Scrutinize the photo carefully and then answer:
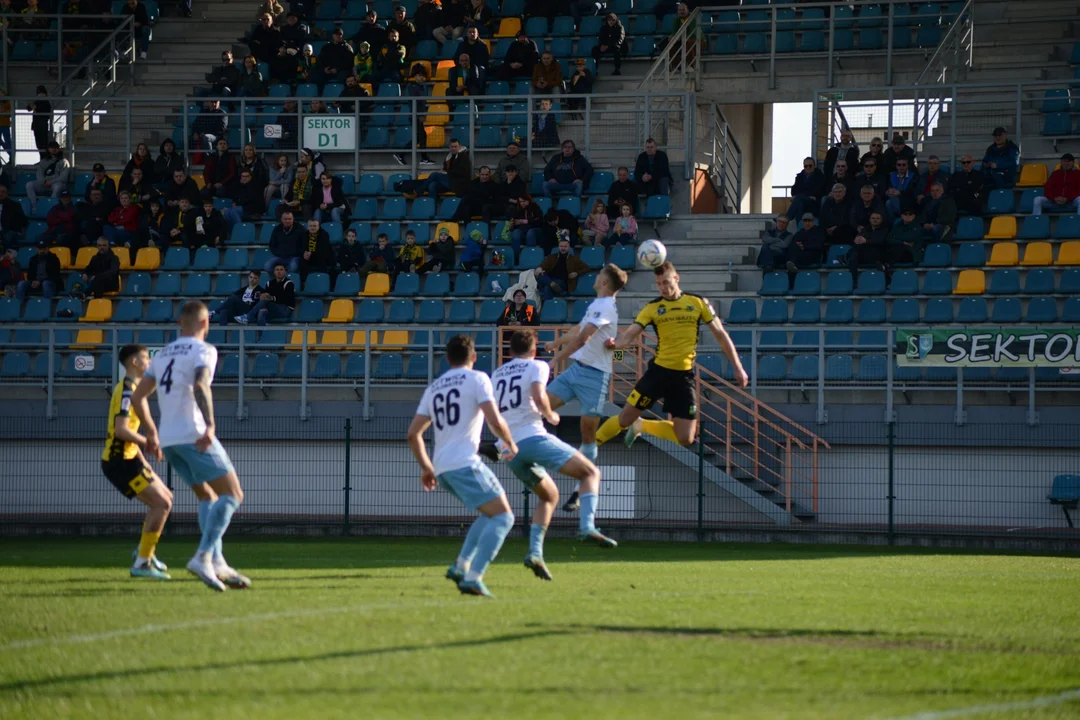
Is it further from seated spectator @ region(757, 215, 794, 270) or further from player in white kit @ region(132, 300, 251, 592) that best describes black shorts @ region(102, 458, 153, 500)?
seated spectator @ region(757, 215, 794, 270)

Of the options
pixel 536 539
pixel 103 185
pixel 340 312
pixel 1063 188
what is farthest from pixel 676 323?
pixel 103 185

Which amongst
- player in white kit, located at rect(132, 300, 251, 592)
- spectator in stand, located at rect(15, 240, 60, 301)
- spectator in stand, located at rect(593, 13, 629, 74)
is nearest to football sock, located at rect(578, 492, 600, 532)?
player in white kit, located at rect(132, 300, 251, 592)

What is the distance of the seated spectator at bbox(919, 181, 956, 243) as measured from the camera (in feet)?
78.9

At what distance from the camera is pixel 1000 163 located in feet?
81.9

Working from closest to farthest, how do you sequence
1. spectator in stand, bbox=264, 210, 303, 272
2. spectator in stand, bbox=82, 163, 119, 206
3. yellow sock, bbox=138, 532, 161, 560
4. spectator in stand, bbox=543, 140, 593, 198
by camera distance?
yellow sock, bbox=138, 532, 161, 560, spectator in stand, bbox=264, 210, 303, 272, spectator in stand, bbox=543, 140, 593, 198, spectator in stand, bbox=82, 163, 119, 206

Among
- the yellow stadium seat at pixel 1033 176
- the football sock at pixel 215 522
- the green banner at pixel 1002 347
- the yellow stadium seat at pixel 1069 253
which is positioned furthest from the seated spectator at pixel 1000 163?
the football sock at pixel 215 522

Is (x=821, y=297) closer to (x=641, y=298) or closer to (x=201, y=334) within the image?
(x=641, y=298)

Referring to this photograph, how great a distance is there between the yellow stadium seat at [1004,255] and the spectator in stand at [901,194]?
1625 millimetres

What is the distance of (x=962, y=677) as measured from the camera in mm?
7738

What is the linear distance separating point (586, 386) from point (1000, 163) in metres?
13.7

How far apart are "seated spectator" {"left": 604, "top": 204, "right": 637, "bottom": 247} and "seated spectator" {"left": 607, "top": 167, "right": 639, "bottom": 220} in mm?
500

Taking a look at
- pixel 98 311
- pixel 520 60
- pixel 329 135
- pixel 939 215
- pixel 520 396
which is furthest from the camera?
pixel 520 60

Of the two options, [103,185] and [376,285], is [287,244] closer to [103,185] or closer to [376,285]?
[376,285]

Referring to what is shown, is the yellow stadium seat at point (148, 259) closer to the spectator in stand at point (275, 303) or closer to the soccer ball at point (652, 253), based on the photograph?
the spectator in stand at point (275, 303)
